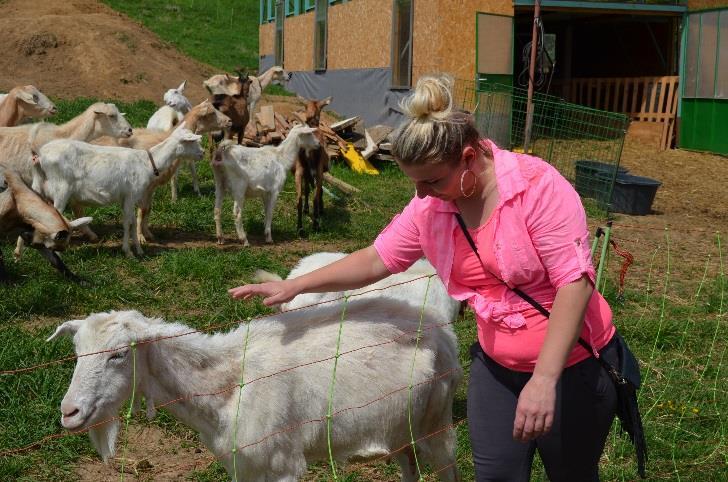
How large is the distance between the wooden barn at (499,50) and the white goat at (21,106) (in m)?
6.13

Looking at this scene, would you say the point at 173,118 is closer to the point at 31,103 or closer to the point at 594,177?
the point at 31,103

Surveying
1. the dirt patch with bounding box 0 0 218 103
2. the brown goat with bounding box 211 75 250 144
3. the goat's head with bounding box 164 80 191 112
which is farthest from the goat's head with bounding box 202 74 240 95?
the dirt patch with bounding box 0 0 218 103

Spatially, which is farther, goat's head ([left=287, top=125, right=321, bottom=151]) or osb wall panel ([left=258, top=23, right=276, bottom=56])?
osb wall panel ([left=258, top=23, right=276, bottom=56])

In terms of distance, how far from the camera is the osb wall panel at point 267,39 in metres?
29.1

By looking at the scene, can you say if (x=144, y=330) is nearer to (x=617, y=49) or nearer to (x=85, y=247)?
(x=85, y=247)

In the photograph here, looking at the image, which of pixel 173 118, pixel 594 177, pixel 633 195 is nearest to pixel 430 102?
pixel 633 195

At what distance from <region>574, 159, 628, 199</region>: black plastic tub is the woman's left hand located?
9651 mm

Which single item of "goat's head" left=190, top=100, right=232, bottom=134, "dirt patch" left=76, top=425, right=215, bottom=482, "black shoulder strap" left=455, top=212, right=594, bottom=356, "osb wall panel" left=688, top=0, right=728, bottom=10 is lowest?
"dirt patch" left=76, top=425, right=215, bottom=482

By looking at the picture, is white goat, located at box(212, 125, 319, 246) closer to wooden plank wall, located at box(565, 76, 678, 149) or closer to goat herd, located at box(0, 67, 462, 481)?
goat herd, located at box(0, 67, 462, 481)

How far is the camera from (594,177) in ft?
38.6

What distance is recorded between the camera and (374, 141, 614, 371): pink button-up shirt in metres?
2.41

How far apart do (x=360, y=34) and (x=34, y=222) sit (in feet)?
43.6

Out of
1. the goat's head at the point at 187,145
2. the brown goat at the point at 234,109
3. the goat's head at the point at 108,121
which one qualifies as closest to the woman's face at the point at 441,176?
the goat's head at the point at 187,145

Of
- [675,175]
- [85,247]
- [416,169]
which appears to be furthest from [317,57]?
[416,169]
